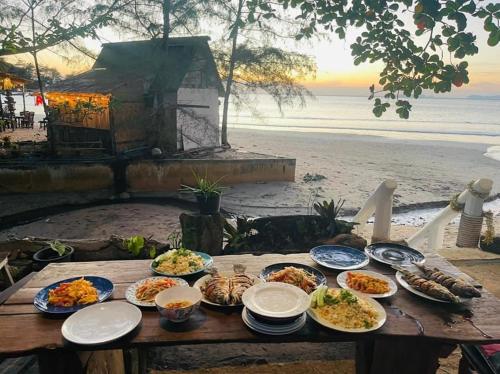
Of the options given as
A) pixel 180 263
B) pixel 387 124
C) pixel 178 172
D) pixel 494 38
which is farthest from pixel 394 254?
pixel 387 124

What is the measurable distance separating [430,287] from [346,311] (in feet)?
2.50

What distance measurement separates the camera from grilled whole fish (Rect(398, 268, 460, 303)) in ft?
8.41

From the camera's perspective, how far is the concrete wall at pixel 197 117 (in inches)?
695

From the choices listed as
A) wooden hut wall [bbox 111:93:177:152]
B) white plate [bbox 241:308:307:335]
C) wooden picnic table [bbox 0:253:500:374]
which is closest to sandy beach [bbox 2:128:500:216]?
wooden hut wall [bbox 111:93:177:152]

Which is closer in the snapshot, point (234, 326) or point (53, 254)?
point (234, 326)

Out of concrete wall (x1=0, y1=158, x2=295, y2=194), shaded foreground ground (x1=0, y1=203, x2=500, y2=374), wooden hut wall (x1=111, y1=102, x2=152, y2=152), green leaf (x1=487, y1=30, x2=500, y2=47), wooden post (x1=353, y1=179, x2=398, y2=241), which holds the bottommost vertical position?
shaded foreground ground (x1=0, y1=203, x2=500, y2=374)

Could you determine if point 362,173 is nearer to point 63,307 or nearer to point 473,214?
point 473,214

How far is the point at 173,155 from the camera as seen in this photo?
1622 centimetres

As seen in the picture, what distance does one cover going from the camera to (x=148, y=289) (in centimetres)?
264

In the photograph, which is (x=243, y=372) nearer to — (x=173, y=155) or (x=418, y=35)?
(x=418, y=35)

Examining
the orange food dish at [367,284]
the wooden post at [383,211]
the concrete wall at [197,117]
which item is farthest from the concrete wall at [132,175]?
the orange food dish at [367,284]

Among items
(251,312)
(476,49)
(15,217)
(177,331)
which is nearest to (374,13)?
(476,49)

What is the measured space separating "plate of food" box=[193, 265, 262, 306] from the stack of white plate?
4.9 inches

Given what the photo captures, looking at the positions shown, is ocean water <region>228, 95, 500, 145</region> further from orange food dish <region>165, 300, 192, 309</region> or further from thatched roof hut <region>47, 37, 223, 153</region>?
orange food dish <region>165, 300, 192, 309</region>
